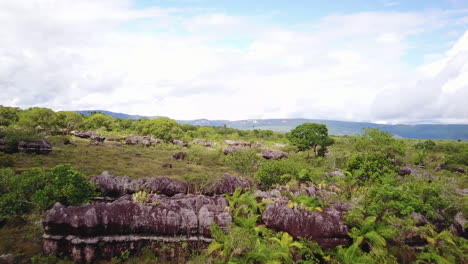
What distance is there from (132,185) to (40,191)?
6.00 metres

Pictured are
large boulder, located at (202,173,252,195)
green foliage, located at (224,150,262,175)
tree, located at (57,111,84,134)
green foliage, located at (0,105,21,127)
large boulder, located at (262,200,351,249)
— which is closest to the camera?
large boulder, located at (262,200,351,249)

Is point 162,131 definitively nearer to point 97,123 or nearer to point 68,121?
point 68,121

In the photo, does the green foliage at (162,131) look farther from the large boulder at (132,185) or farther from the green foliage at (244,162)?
the large boulder at (132,185)

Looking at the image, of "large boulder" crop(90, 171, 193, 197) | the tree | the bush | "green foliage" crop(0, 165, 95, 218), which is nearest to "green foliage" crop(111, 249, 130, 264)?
"green foliage" crop(0, 165, 95, 218)

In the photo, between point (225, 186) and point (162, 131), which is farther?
point (162, 131)

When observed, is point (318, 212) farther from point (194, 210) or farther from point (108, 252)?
point (108, 252)

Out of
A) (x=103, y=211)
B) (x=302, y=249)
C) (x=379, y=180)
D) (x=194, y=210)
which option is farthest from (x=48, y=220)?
(x=379, y=180)

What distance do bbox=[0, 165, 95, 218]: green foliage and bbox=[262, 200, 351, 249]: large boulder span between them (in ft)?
36.9

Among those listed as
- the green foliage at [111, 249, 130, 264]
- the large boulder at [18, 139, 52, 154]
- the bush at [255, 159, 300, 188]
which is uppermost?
the large boulder at [18, 139, 52, 154]

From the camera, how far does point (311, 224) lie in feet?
41.9

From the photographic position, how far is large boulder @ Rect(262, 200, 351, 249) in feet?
41.0

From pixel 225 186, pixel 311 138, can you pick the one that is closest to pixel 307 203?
A: pixel 225 186

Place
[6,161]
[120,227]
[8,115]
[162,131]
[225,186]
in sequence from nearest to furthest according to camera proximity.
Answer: [120,227]
[225,186]
[6,161]
[8,115]
[162,131]

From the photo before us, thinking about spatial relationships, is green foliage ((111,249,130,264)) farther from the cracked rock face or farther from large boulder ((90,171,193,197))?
large boulder ((90,171,193,197))
